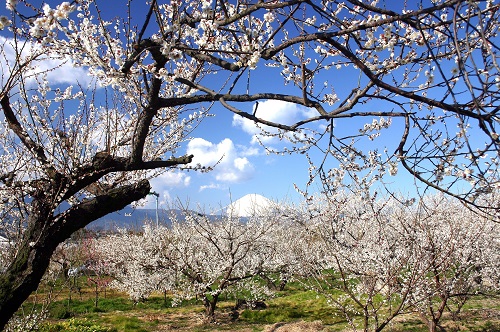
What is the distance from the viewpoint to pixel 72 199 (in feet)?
14.1

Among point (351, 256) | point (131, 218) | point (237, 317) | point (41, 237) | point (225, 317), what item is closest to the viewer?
point (41, 237)

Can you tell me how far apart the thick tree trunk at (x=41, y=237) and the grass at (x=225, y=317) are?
599 centimetres

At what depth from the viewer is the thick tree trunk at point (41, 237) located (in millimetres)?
3336

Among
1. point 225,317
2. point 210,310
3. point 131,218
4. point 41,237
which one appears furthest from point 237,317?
point 131,218

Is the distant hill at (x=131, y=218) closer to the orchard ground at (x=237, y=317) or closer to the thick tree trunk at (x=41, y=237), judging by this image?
the thick tree trunk at (x=41, y=237)

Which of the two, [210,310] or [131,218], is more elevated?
[131,218]

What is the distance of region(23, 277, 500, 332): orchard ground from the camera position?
9008 millimetres

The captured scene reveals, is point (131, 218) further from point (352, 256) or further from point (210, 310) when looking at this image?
point (352, 256)

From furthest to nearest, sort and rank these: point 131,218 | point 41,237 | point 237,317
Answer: point 131,218, point 237,317, point 41,237

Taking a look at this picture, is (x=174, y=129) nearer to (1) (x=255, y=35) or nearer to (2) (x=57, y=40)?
(2) (x=57, y=40)

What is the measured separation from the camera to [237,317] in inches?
445

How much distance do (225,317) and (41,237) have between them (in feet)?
29.4

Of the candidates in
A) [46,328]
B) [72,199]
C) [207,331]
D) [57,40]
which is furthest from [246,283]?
[57,40]

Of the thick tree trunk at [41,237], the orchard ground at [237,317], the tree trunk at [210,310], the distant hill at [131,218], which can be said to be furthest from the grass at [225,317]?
the thick tree trunk at [41,237]
